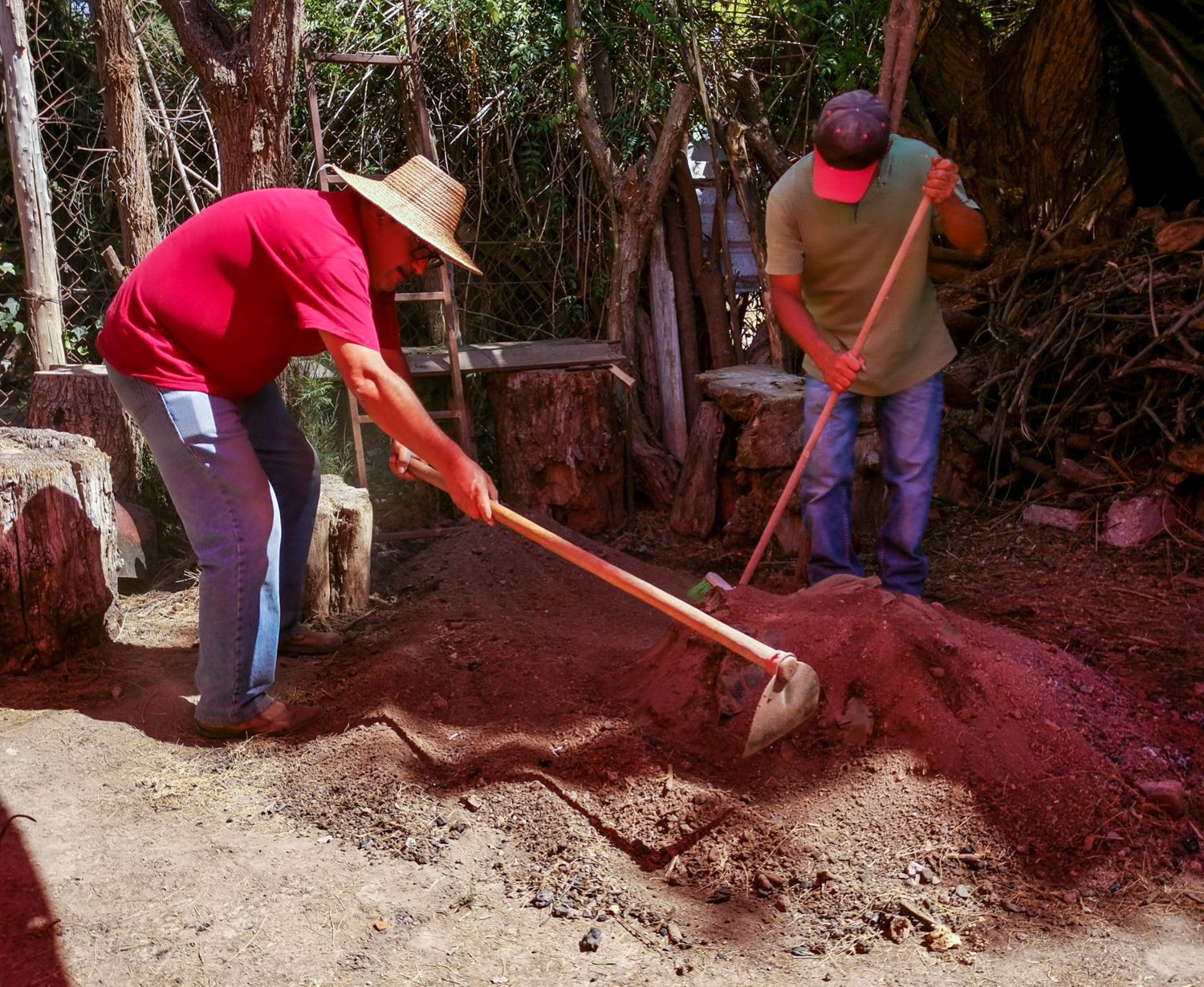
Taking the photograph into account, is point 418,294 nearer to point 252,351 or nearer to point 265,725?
point 252,351

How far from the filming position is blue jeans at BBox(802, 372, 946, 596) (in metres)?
3.60

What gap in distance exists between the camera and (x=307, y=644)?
3.89 m

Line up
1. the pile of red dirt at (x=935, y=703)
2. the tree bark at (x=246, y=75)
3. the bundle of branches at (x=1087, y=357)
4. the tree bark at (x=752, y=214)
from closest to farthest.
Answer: the pile of red dirt at (x=935, y=703) < the tree bark at (x=246, y=75) < the bundle of branches at (x=1087, y=357) < the tree bark at (x=752, y=214)

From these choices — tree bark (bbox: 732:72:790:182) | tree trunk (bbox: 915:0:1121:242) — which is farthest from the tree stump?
tree trunk (bbox: 915:0:1121:242)

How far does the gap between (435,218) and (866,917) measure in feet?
6.82

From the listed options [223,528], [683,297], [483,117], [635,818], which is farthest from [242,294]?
[483,117]

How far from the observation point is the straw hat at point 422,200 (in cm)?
274

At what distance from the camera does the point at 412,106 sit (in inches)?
228

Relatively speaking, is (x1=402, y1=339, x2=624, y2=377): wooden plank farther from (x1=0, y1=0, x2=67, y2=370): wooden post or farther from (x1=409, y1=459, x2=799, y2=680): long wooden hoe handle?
(x1=409, y1=459, x2=799, y2=680): long wooden hoe handle

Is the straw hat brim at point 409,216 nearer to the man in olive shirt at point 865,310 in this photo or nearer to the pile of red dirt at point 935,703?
the man in olive shirt at point 865,310

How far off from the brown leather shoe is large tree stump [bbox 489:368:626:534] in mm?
2283

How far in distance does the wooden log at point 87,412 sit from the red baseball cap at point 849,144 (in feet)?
11.3

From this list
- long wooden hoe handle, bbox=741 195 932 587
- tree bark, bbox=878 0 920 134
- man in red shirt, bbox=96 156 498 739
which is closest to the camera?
man in red shirt, bbox=96 156 498 739

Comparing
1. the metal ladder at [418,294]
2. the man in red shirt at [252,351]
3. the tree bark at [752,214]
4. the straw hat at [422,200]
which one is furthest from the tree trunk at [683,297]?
the straw hat at [422,200]
